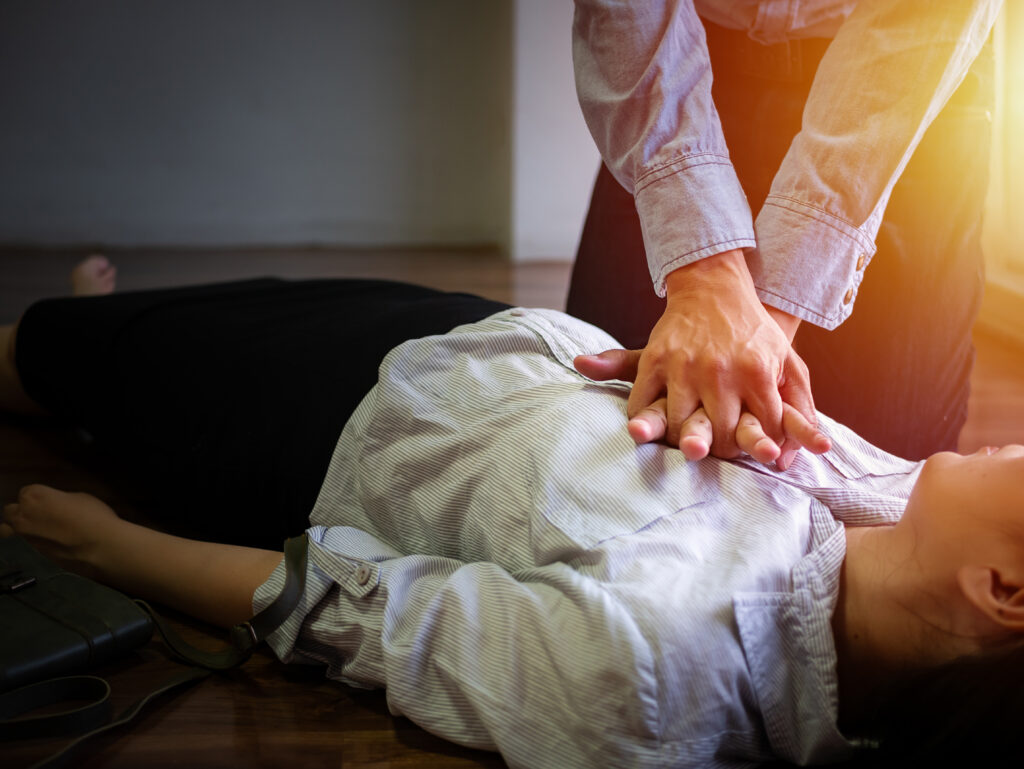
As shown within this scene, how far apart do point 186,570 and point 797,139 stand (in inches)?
34.3

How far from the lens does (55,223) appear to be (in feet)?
11.6

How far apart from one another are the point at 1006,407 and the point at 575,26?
1421mm

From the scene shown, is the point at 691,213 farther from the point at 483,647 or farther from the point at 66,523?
the point at 66,523

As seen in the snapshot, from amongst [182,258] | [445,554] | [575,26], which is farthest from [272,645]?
[182,258]

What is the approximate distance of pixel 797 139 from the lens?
44.6 inches

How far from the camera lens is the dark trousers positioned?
142 centimetres

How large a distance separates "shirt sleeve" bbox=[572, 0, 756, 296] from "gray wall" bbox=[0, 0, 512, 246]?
246 centimetres

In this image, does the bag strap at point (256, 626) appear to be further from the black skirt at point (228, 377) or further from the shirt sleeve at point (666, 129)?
the shirt sleeve at point (666, 129)

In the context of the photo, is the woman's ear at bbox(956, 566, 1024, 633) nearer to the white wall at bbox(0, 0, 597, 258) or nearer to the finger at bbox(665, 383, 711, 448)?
the finger at bbox(665, 383, 711, 448)

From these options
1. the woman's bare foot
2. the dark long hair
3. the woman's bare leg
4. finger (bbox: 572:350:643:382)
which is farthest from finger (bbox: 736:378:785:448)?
the woman's bare foot

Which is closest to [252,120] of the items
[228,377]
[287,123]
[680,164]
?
[287,123]

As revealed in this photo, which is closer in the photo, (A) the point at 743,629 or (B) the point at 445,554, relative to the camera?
(A) the point at 743,629

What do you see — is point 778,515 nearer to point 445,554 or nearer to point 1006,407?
point 445,554

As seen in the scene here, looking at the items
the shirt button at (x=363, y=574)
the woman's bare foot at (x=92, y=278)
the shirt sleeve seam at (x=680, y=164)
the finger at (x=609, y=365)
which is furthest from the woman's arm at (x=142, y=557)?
the woman's bare foot at (x=92, y=278)
